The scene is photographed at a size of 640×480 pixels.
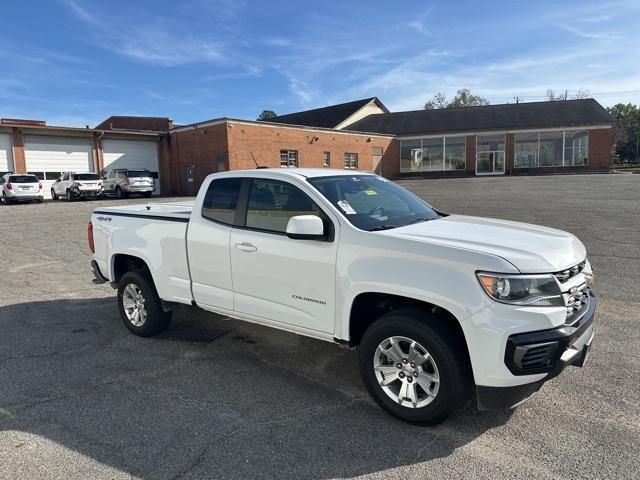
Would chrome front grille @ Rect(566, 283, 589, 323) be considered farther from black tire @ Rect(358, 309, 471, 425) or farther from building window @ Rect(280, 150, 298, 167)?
building window @ Rect(280, 150, 298, 167)

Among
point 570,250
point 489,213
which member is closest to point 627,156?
point 489,213

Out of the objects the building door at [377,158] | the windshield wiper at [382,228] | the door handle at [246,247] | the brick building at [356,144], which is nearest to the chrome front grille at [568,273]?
the windshield wiper at [382,228]

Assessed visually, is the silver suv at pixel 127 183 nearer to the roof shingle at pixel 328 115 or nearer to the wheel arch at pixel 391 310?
the roof shingle at pixel 328 115

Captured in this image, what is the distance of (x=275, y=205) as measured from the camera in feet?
14.4

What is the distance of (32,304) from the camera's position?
689 centimetres

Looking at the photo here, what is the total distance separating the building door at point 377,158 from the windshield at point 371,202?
1469 inches

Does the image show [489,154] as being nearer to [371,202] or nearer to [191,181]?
[191,181]

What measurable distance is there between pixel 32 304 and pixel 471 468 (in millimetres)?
6392

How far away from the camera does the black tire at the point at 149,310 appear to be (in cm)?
533

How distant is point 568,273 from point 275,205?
2.42m

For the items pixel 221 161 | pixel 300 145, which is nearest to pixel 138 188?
pixel 221 161

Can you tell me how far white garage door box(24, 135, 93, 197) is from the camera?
31.2 metres

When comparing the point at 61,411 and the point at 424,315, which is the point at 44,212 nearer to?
the point at 61,411

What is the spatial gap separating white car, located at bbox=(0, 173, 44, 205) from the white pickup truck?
25979 millimetres
